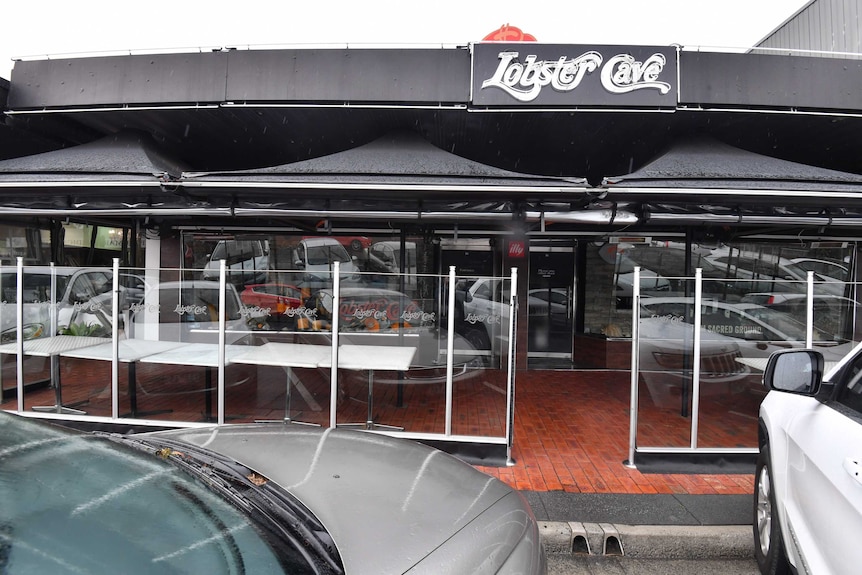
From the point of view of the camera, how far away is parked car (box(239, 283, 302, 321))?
550 cm

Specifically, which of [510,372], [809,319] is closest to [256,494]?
[510,372]

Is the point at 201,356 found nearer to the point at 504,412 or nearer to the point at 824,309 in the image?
the point at 504,412

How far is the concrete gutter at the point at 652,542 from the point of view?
3340mm

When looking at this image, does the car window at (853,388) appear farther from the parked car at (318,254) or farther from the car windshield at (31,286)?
the car windshield at (31,286)

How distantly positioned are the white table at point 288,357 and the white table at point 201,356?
98 millimetres

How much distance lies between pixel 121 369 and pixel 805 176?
776 cm

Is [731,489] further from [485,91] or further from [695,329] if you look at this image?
[485,91]

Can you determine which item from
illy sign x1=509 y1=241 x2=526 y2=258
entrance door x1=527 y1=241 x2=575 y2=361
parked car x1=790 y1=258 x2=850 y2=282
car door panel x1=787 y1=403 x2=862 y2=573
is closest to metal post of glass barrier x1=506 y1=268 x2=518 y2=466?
car door panel x1=787 y1=403 x2=862 y2=573

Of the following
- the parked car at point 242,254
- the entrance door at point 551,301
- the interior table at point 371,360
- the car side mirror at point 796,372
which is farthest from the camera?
the entrance door at point 551,301

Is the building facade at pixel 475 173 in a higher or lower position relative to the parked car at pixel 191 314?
higher

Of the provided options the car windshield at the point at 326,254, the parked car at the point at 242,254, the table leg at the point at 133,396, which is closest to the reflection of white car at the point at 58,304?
the table leg at the point at 133,396

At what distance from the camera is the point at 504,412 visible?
492cm

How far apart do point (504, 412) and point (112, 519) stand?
12.9 feet

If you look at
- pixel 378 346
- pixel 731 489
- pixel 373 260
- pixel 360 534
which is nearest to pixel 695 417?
pixel 731 489
